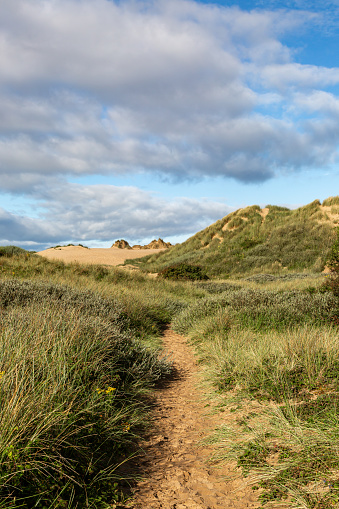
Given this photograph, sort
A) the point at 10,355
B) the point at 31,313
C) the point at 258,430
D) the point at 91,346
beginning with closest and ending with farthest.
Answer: the point at 258,430
the point at 10,355
the point at 91,346
the point at 31,313

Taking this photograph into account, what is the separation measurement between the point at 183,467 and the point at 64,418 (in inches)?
51.1

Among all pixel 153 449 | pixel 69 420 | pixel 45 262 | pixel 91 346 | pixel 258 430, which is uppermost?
pixel 45 262

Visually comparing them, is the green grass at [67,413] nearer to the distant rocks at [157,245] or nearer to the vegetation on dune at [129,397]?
the vegetation on dune at [129,397]

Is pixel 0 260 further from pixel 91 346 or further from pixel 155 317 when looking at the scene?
pixel 91 346

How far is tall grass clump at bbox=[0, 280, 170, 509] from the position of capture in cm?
248

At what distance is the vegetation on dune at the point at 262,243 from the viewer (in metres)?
24.3

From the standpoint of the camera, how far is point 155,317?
10.6 m

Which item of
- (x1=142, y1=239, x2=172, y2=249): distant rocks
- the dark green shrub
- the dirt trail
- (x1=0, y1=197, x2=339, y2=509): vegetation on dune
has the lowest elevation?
the dirt trail

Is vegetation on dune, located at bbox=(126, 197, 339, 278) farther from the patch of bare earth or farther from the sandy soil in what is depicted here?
the sandy soil

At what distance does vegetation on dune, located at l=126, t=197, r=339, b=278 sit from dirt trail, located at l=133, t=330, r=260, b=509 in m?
19.0

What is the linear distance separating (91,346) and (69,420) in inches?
57.3

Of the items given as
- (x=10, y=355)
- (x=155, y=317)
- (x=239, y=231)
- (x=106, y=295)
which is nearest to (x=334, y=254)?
(x=155, y=317)

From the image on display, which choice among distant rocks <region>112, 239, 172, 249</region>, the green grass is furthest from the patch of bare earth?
the green grass

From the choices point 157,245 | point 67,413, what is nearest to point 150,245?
point 157,245
